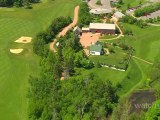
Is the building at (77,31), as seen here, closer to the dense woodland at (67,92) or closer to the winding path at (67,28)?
the winding path at (67,28)

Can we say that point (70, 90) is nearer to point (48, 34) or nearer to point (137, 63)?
point (137, 63)

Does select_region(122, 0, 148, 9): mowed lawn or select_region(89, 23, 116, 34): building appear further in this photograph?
select_region(122, 0, 148, 9): mowed lawn

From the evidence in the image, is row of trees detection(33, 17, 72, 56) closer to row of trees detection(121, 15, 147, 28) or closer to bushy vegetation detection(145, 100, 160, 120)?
row of trees detection(121, 15, 147, 28)

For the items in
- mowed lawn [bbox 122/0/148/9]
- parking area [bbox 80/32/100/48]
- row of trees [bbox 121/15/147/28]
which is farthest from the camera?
mowed lawn [bbox 122/0/148/9]

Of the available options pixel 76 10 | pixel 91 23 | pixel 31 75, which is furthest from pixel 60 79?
pixel 76 10

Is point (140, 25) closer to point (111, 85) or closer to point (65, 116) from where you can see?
point (111, 85)

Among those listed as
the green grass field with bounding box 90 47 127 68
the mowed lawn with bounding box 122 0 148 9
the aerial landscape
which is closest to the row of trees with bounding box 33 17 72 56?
the aerial landscape
